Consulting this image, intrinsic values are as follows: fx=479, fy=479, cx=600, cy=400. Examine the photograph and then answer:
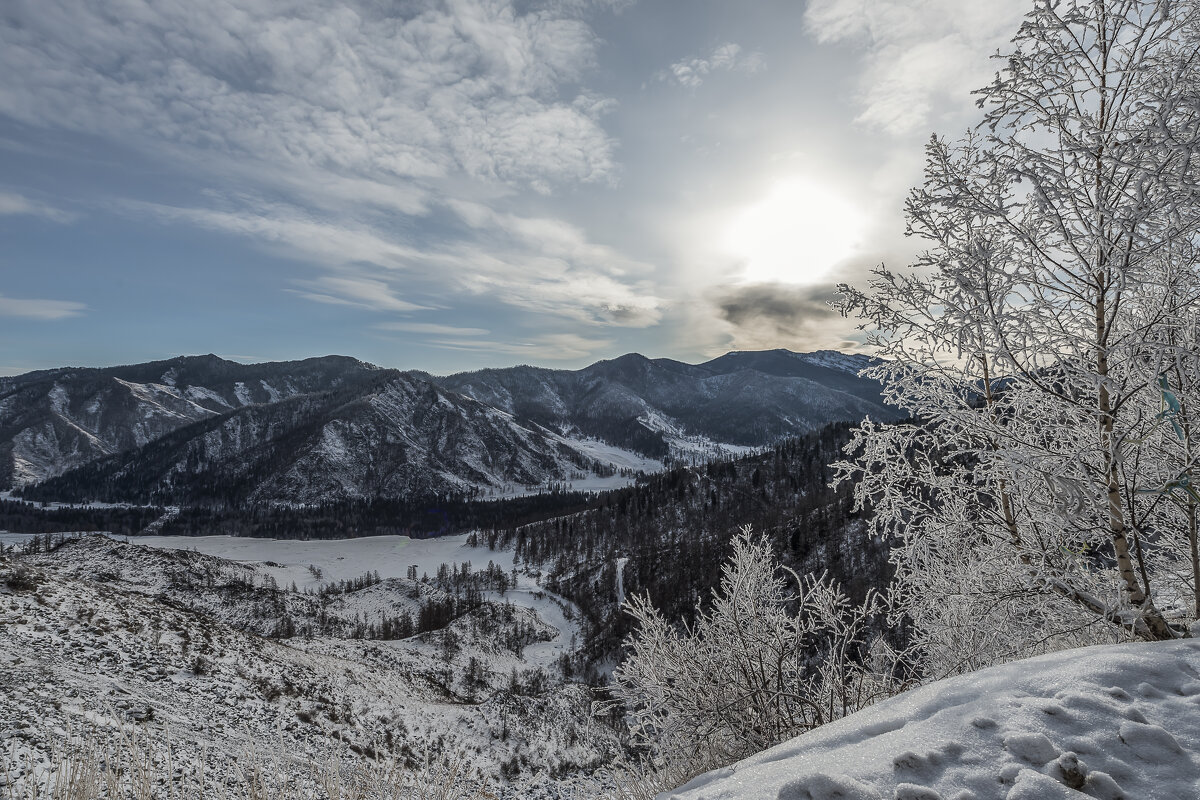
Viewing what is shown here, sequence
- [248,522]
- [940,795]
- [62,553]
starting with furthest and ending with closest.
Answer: [248,522] < [62,553] < [940,795]

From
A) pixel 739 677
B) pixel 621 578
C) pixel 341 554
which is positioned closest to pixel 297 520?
pixel 341 554

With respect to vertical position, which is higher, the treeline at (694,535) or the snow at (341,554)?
the treeline at (694,535)

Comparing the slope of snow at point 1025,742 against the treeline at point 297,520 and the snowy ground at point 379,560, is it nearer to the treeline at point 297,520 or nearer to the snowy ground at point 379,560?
the snowy ground at point 379,560

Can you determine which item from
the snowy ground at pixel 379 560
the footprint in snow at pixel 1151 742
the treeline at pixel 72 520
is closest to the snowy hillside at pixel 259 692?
the footprint in snow at pixel 1151 742

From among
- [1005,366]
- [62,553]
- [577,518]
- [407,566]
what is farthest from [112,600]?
[577,518]

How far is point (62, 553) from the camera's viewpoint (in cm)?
6631

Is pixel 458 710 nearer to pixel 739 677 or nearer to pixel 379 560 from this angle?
pixel 739 677

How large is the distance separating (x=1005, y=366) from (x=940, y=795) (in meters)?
4.22

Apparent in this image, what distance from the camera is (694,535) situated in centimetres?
11694

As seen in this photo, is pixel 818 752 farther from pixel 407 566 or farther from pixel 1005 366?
pixel 407 566

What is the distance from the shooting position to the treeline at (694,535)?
7225 centimetres

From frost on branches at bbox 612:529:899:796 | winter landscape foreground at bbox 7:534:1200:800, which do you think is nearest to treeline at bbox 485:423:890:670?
winter landscape foreground at bbox 7:534:1200:800

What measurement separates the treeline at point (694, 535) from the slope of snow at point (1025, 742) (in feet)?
178

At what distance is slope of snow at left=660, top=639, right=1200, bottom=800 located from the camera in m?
2.91
